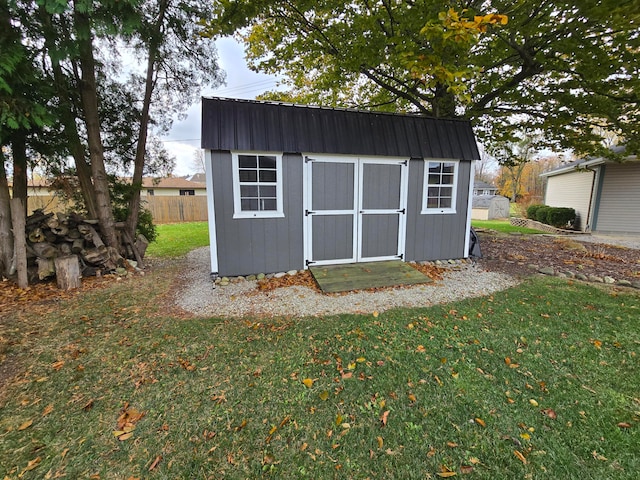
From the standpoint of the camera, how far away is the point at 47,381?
2316 mm

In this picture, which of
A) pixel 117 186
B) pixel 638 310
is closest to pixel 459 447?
pixel 638 310

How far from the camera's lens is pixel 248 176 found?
475 centimetres

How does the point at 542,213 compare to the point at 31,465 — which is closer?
the point at 31,465

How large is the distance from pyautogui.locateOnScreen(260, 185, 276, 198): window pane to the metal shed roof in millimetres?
638

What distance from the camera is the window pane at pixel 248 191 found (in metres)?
4.77

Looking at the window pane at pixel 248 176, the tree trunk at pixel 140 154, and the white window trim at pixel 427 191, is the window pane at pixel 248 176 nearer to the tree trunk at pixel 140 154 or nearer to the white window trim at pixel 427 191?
the tree trunk at pixel 140 154

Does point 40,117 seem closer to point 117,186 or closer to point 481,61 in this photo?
point 117,186

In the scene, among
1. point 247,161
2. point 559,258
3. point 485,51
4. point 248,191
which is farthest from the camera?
point 559,258

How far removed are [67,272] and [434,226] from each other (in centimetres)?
663

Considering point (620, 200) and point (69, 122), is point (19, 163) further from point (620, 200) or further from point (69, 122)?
point (620, 200)

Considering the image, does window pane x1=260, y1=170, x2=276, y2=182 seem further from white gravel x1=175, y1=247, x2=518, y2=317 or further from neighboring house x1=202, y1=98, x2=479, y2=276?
white gravel x1=175, y1=247, x2=518, y2=317

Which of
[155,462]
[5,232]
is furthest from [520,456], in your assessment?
[5,232]

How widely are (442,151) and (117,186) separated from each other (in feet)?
22.5

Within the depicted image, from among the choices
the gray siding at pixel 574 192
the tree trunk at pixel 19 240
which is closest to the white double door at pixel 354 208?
the tree trunk at pixel 19 240
